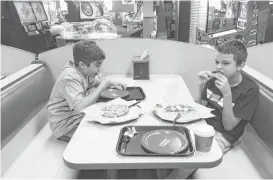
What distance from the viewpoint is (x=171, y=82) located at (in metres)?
2.39

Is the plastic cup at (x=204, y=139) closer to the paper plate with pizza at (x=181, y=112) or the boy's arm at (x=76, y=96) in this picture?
the paper plate with pizza at (x=181, y=112)

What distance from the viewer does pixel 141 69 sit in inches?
98.4

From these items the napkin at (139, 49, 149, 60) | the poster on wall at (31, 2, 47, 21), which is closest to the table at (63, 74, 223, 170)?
the napkin at (139, 49, 149, 60)

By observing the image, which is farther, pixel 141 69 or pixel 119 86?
pixel 141 69

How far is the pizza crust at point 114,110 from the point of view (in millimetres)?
1510

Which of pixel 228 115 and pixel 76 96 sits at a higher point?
pixel 76 96

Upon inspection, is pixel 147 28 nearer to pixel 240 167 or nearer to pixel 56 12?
pixel 240 167

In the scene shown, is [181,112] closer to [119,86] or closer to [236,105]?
[236,105]

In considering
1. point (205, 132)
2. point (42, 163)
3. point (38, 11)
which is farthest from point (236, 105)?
point (38, 11)

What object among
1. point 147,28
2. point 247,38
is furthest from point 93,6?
point 247,38

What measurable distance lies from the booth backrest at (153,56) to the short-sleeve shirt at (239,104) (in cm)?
82

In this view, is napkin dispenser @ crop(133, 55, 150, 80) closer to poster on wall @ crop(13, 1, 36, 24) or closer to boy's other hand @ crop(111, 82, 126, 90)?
boy's other hand @ crop(111, 82, 126, 90)

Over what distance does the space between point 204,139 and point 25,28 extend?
394 centimetres

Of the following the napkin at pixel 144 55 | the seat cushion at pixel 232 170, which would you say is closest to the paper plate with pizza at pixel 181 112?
the seat cushion at pixel 232 170
